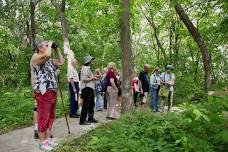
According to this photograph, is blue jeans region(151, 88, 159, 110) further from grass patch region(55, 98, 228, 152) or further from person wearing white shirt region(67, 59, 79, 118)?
grass patch region(55, 98, 228, 152)

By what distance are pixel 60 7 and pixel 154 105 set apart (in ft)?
25.1

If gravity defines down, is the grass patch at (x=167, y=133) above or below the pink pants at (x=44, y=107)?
below

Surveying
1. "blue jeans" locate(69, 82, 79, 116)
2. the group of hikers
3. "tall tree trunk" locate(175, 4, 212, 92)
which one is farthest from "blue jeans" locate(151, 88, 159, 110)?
"blue jeans" locate(69, 82, 79, 116)

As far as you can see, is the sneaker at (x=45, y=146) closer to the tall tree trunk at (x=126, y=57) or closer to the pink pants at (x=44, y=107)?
the pink pants at (x=44, y=107)

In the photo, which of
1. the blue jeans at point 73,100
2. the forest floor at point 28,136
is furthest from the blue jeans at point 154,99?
the forest floor at point 28,136

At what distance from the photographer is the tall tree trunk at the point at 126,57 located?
1119cm

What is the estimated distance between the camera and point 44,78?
8.41m

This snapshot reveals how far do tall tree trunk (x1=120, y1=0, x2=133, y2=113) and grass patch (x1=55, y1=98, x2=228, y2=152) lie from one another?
156cm

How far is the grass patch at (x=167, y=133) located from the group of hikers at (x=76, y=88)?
2.46 feet

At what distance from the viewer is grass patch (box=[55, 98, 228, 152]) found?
6805 millimetres

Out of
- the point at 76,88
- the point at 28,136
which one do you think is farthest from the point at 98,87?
the point at 28,136

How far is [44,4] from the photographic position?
33781 millimetres

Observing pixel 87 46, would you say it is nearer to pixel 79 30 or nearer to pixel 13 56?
pixel 79 30

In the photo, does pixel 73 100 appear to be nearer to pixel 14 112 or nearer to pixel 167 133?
pixel 14 112
